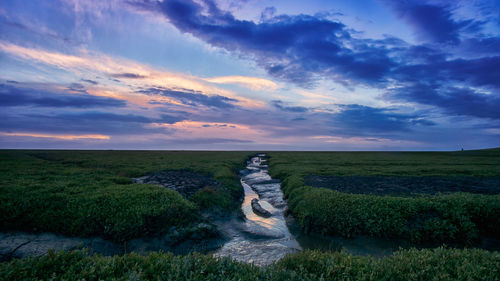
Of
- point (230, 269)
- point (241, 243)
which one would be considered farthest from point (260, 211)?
point (230, 269)

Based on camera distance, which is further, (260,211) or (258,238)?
(260,211)

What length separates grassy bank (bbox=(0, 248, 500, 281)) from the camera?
6.24 metres

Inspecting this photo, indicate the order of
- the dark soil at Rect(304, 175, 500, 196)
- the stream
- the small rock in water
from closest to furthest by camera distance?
the stream → the small rock in water → the dark soil at Rect(304, 175, 500, 196)

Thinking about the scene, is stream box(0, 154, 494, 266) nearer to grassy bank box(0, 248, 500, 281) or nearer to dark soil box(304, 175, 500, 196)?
grassy bank box(0, 248, 500, 281)

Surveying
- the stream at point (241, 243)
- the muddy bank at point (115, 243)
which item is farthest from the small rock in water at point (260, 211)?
the muddy bank at point (115, 243)

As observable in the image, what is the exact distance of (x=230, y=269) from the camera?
278 inches

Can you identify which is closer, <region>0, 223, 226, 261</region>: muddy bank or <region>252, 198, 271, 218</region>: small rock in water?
<region>0, 223, 226, 261</region>: muddy bank

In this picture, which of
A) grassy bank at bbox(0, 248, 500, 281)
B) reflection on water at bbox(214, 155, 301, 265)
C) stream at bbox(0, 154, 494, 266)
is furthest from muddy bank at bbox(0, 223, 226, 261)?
grassy bank at bbox(0, 248, 500, 281)

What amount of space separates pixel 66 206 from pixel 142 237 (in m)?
5.56

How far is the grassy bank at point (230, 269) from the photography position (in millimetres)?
6238

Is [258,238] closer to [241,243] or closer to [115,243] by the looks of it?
[241,243]

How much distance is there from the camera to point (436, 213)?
15297 millimetres

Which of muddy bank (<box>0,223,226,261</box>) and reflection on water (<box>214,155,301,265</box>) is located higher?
muddy bank (<box>0,223,226,261</box>)

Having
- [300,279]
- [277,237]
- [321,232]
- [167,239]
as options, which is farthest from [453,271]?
[167,239]
